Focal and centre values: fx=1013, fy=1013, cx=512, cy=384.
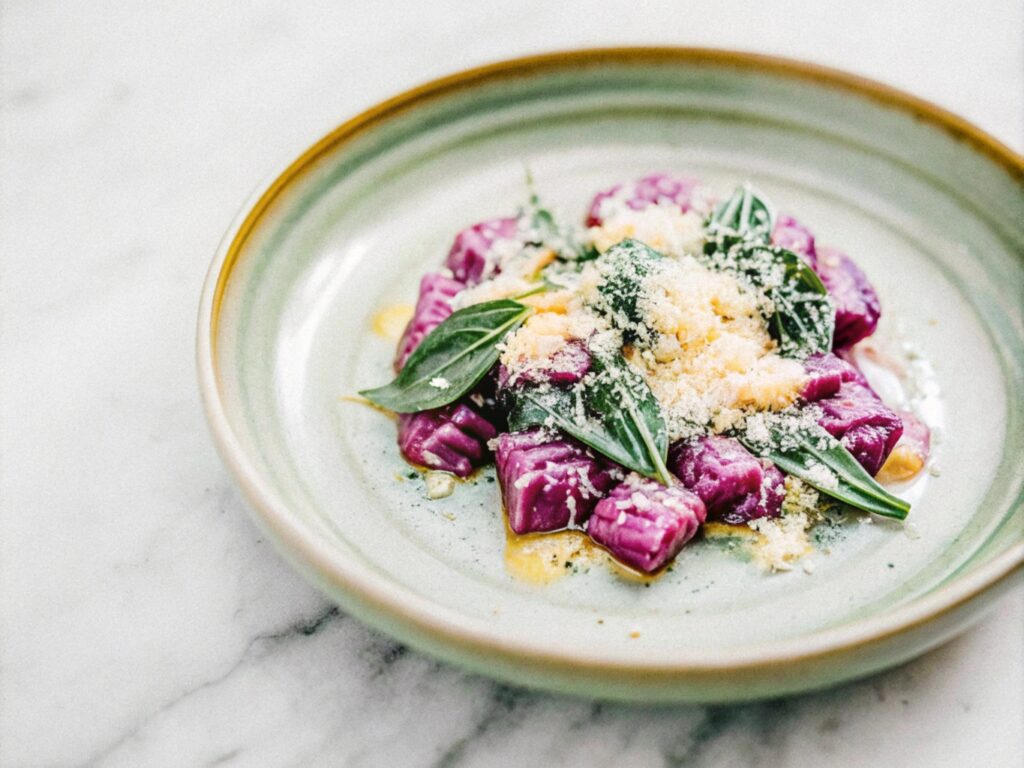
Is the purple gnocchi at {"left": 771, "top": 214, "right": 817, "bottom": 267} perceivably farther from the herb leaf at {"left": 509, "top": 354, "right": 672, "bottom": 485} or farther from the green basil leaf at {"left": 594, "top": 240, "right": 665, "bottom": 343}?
the herb leaf at {"left": 509, "top": 354, "right": 672, "bottom": 485}

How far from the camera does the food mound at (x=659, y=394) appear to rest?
85.4 inches

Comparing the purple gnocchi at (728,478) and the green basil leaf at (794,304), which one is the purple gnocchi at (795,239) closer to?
the green basil leaf at (794,304)

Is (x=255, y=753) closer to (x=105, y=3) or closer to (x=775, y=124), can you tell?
(x=775, y=124)

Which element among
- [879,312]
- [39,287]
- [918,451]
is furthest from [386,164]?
[918,451]

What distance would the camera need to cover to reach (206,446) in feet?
8.64

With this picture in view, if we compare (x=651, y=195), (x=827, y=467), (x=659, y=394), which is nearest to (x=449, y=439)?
(x=659, y=394)

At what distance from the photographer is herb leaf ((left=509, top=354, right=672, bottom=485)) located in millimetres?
2180

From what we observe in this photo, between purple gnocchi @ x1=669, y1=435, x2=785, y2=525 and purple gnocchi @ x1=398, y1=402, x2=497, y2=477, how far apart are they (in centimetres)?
44

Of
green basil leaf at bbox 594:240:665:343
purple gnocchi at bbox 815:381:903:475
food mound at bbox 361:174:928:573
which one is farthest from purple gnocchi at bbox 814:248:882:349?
green basil leaf at bbox 594:240:665:343

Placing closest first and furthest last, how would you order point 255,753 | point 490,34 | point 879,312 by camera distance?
point 255,753 → point 879,312 → point 490,34

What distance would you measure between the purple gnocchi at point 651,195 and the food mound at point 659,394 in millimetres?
205

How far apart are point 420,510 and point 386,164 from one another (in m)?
1.17

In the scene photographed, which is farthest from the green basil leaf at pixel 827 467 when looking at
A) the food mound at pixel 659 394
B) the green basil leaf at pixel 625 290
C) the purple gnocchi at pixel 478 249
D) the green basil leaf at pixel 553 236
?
the purple gnocchi at pixel 478 249

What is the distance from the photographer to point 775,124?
306 cm
